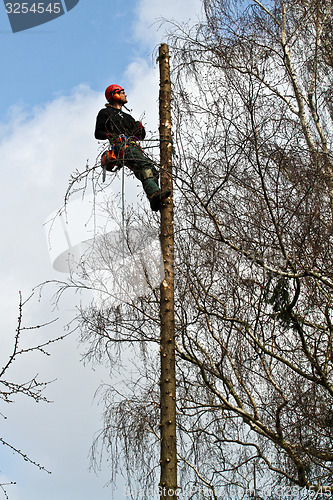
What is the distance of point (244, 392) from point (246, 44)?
462 centimetres

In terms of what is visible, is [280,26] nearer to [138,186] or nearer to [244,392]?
[138,186]

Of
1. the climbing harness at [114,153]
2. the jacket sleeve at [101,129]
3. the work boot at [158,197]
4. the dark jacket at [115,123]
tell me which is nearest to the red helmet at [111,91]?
the dark jacket at [115,123]

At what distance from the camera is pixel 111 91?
219 inches

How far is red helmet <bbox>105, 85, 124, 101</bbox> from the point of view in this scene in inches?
218

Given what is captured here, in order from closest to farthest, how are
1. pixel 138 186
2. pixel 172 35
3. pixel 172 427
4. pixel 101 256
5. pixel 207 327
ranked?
1. pixel 172 427
2. pixel 138 186
3. pixel 207 327
4. pixel 101 256
5. pixel 172 35

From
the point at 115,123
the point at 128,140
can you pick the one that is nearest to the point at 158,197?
the point at 128,140

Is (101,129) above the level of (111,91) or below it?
below

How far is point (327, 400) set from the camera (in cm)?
510

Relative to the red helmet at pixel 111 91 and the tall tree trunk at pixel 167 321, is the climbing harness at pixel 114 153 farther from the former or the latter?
the red helmet at pixel 111 91

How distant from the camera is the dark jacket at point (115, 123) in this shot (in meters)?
5.06

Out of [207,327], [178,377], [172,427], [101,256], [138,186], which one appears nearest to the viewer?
[172,427]

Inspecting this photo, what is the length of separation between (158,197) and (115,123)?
0.92 meters

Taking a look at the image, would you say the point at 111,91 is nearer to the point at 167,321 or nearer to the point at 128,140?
the point at 128,140

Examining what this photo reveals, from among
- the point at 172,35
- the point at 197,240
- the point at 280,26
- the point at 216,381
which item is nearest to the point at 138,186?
the point at 197,240
